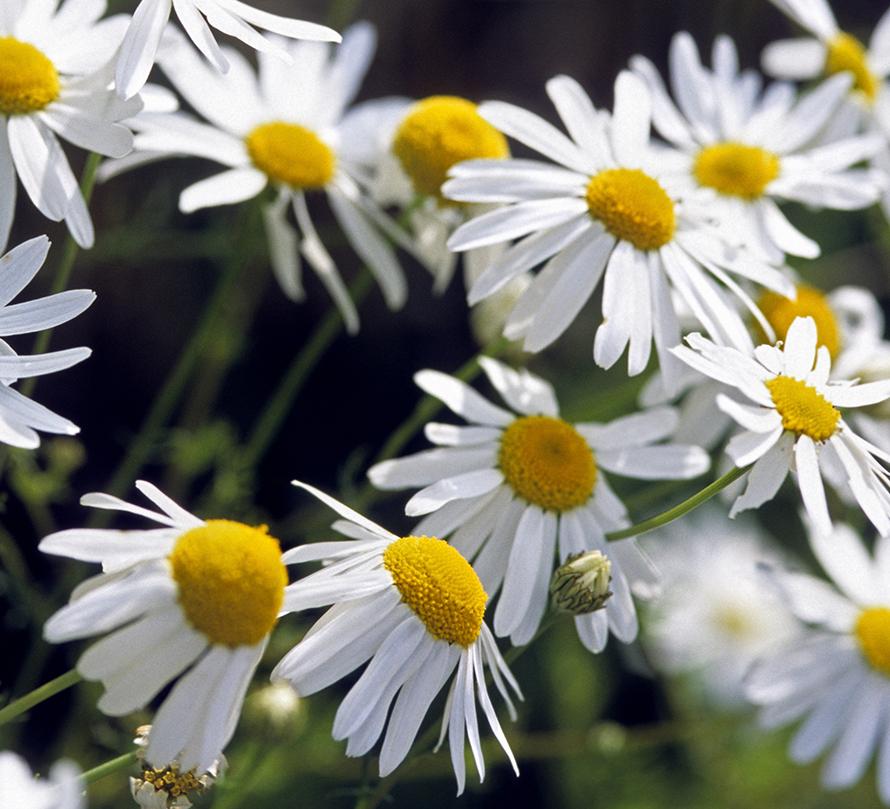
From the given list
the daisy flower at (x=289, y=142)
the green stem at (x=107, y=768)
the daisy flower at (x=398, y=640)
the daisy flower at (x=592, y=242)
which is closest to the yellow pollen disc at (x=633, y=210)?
the daisy flower at (x=592, y=242)

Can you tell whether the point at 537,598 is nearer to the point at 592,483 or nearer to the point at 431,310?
the point at 592,483

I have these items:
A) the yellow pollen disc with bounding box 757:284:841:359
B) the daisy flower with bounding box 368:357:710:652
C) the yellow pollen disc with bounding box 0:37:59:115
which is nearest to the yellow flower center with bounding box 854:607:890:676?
the yellow pollen disc with bounding box 757:284:841:359

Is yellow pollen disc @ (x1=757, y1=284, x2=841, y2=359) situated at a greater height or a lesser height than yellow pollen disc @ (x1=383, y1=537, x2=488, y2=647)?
greater

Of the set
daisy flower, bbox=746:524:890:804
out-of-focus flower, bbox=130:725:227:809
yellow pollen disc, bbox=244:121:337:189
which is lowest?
daisy flower, bbox=746:524:890:804

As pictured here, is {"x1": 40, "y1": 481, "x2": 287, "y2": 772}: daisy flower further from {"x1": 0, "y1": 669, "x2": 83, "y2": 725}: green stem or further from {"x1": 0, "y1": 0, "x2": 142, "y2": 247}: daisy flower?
{"x1": 0, "y1": 0, "x2": 142, "y2": 247}: daisy flower

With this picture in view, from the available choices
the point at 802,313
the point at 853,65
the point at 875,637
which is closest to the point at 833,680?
the point at 875,637

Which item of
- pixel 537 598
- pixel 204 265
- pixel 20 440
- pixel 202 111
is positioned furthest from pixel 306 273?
pixel 20 440
